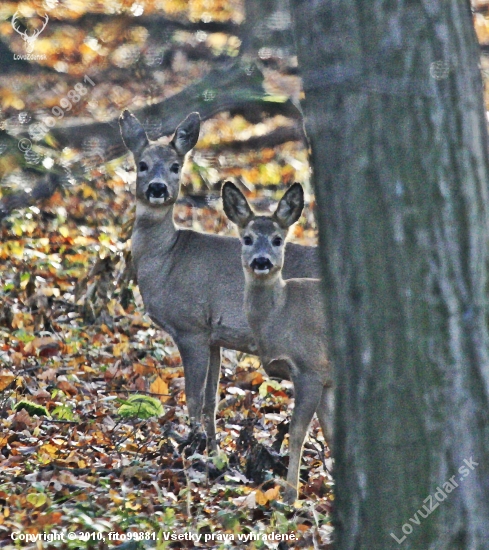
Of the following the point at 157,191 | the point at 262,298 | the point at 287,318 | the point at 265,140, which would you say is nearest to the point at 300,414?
the point at 287,318

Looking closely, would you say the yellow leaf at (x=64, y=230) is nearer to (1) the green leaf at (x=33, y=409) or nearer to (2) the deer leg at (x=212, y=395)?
(2) the deer leg at (x=212, y=395)

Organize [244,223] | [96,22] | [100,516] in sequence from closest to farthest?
[100,516] → [244,223] → [96,22]

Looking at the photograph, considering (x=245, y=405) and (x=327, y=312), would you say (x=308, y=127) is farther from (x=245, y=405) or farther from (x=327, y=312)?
(x=245, y=405)

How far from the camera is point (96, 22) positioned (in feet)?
50.1

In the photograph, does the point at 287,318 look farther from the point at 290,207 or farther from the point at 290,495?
the point at 290,495

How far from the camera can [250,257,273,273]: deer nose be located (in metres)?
6.50

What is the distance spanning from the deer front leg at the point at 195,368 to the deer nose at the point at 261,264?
43.8 inches

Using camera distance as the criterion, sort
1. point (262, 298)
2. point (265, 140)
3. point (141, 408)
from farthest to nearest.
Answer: point (265, 140) → point (141, 408) → point (262, 298)

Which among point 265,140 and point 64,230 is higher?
point 265,140

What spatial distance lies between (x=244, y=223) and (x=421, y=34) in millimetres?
3520

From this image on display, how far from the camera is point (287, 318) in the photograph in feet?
21.5

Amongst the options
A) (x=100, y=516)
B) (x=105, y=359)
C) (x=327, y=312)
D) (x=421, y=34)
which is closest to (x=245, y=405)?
(x=105, y=359)

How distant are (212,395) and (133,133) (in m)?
2.05

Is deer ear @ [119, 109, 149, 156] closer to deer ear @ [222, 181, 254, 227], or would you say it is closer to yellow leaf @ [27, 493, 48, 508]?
deer ear @ [222, 181, 254, 227]
